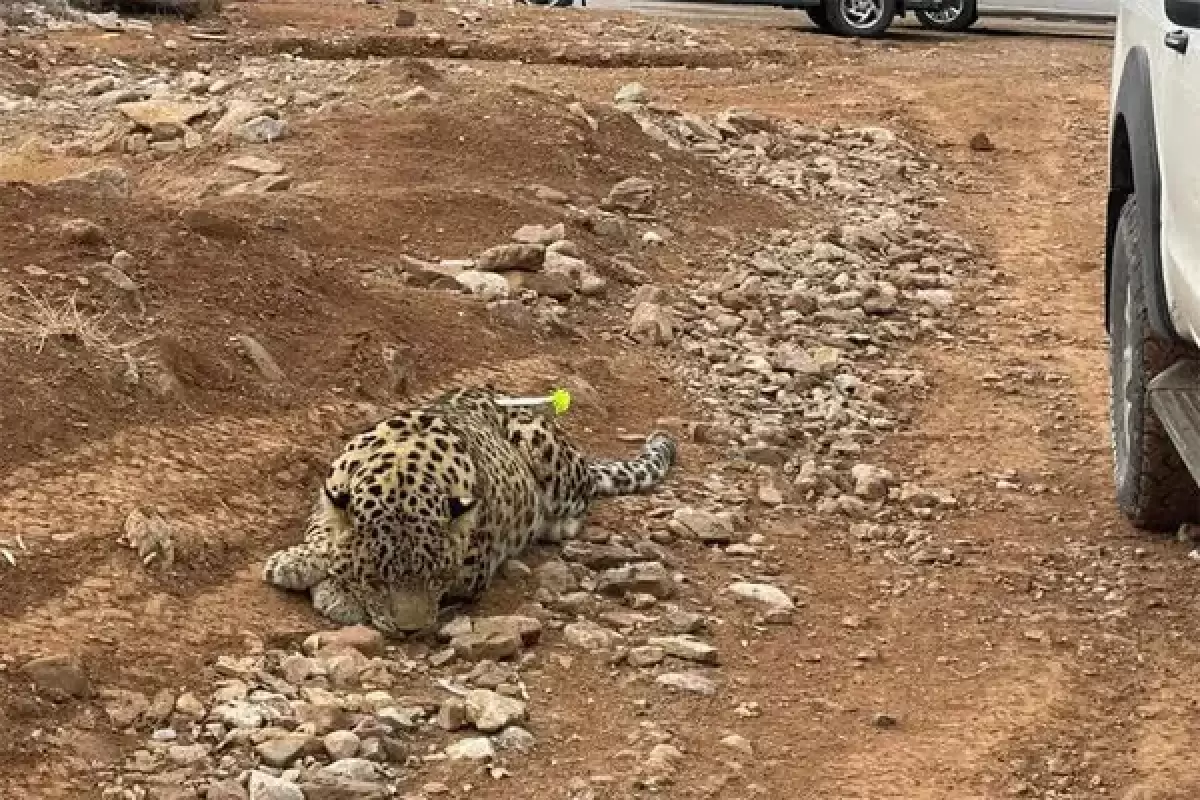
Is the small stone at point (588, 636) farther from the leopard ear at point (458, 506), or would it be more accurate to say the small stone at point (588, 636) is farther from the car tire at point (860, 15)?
the car tire at point (860, 15)

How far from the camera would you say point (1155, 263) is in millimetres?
6453

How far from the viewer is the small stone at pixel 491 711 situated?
215 inches

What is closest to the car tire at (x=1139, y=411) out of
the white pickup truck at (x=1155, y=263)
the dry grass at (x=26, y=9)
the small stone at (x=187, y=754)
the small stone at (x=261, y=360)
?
the white pickup truck at (x=1155, y=263)

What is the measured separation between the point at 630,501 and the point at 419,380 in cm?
120

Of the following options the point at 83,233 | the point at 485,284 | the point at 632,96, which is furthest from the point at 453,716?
the point at 632,96

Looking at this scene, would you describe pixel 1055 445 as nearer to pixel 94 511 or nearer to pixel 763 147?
pixel 94 511

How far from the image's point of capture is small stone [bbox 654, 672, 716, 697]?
231 inches

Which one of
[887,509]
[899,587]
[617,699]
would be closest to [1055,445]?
[887,509]

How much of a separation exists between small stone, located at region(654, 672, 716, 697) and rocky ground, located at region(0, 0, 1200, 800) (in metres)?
0.01

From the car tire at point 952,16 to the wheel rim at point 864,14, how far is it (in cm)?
110

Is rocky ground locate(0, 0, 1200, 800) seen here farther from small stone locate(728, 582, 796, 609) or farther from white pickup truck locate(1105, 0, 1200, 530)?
white pickup truck locate(1105, 0, 1200, 530)

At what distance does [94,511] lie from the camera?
627 centimetres

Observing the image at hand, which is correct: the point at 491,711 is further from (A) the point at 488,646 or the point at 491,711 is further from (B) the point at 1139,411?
Answer: (B) the point at 1139,411

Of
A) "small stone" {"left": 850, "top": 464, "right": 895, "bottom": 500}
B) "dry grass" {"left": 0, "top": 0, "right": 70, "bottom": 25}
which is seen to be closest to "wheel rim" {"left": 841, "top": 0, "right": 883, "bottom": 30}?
"dry grass" {"left": 0, "top": 0, "right": 70, "bottom": 25}
